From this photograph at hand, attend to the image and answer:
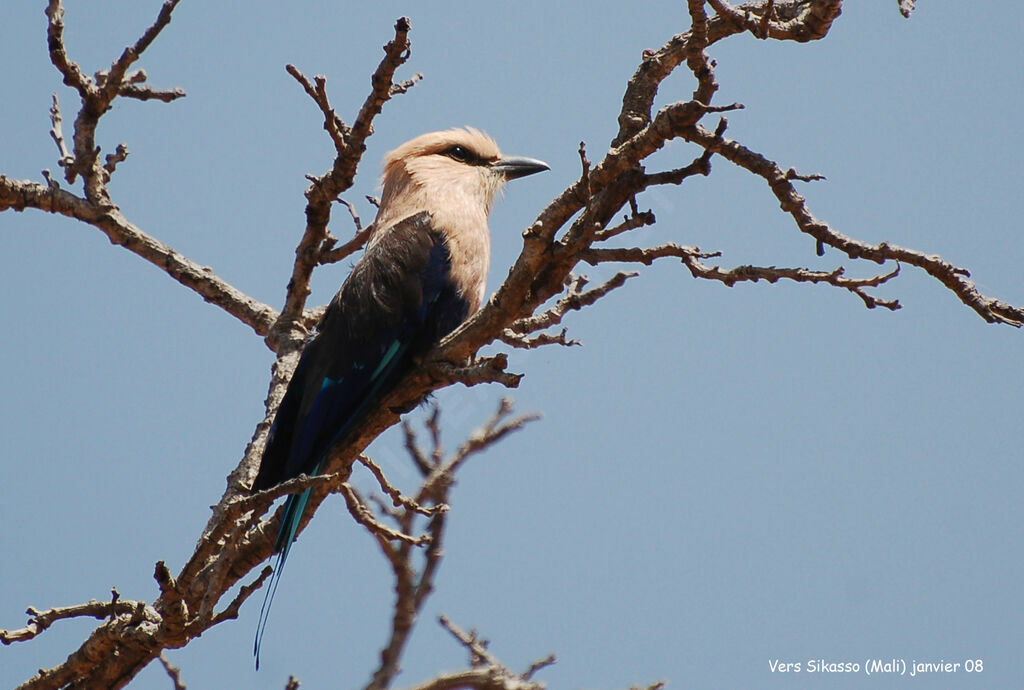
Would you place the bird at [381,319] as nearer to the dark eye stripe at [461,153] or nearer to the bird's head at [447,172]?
the bird's head at [447,172]

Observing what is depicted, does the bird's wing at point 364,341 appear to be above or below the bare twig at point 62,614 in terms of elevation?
above

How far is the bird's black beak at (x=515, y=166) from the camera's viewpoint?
222 inches

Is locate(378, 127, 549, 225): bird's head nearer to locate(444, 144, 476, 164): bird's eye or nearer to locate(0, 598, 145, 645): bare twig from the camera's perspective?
locate(444, 144, 476, 164): bird's eye

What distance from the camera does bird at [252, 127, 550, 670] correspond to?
13.9ft

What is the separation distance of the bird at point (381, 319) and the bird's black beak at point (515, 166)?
1.26 feet

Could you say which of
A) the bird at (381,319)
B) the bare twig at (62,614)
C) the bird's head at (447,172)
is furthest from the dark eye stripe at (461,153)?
the bare twig at (62,614)

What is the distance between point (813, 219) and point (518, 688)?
1915mm

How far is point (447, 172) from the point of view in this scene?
5.41 meters

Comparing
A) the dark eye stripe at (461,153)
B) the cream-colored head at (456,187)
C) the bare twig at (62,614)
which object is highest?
the dark eye stripe at (461,153)

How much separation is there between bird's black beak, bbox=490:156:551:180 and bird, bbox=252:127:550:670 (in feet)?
1.26

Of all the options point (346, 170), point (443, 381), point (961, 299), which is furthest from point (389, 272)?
point (961, 299)

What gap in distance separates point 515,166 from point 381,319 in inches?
62.1

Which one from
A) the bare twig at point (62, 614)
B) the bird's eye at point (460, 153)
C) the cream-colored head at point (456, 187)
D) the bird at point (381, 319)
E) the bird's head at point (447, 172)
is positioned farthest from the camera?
the bird's eye at point (460, 153)

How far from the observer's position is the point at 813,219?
3.01 meters
